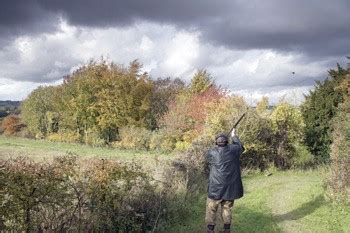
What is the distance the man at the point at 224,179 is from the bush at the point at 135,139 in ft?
100

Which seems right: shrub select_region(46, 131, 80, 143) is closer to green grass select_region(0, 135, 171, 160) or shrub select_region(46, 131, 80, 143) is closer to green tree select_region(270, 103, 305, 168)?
green grass select_region(0, 135, 171, 160)

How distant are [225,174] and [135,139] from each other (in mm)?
31914

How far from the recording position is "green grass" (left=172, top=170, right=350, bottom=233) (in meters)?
13.8

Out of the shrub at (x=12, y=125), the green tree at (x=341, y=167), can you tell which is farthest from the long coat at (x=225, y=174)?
the shrub at (x=12, y=125)

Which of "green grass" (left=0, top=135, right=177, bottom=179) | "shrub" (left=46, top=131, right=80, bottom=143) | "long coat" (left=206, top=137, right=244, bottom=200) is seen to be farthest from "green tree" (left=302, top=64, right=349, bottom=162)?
"shrub" (left=46, top=131, right=80, bottom=143)

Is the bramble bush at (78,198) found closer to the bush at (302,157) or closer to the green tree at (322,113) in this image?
the bush at (302,157)

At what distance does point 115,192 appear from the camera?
1084cm

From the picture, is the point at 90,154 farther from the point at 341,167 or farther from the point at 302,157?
the point at 341,167

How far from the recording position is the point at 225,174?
12.2 metres

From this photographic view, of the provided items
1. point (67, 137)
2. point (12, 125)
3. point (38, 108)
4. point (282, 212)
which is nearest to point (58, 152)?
point (282, 212)

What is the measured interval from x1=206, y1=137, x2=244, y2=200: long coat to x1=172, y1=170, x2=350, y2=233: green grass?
1.62m

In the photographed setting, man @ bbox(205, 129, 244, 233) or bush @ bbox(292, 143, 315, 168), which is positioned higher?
man @ bbox(205, 129, 244, 233)

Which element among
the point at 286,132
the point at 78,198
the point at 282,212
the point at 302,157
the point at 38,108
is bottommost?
the point at 282,212

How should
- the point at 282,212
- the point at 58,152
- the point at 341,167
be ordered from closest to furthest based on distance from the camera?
the point at 282,212
the point at 341,167
the point at 58,152
